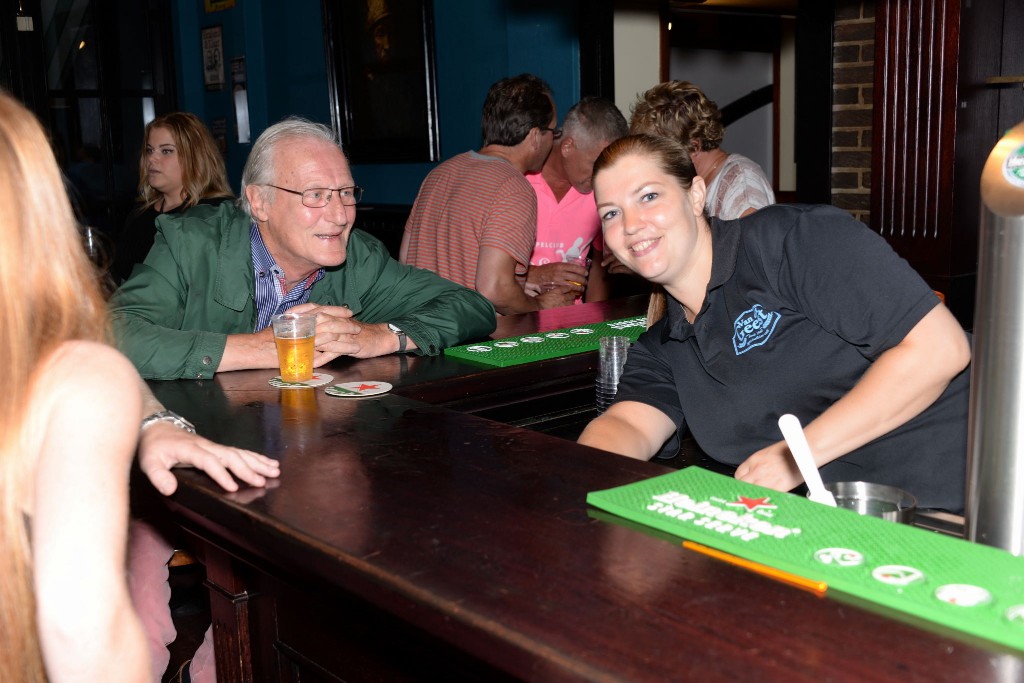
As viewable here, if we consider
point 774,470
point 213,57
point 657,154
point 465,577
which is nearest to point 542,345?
point 657,154

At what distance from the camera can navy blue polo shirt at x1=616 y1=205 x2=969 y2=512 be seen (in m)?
1.74

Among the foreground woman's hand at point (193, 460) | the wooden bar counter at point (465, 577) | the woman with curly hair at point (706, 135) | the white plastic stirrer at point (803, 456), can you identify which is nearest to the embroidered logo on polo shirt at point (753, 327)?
the wooden bar counter at point (465, 577)

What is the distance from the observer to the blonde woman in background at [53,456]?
0.99 meters

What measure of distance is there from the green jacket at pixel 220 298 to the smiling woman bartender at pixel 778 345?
68 cm

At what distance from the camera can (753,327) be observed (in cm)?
190

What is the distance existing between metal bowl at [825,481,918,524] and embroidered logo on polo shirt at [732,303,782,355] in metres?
0.56

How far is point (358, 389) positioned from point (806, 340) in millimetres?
912

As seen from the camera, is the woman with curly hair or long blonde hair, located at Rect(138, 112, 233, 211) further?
long blonde hair, located at Rect(138, 112, 233, 211)

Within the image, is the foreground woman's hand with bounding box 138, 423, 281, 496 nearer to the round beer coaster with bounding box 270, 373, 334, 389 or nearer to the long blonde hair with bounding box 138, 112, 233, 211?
the round beer coaster with bounding box 270, 373, 334, 389

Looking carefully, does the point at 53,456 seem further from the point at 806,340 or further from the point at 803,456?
the point at 806,340

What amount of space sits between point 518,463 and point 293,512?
353mm

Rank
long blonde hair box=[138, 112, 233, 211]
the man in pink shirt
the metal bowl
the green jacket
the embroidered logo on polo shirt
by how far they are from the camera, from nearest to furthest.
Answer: the metal bowl
the embroidered logo on polo shirt
the green jacket
the man in pink shirt
long blonde hair box=[138, 112, 233, 211]

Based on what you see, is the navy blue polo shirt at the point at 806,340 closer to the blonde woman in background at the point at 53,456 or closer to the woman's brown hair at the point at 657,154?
the woman's brown hair at the point at 657,154

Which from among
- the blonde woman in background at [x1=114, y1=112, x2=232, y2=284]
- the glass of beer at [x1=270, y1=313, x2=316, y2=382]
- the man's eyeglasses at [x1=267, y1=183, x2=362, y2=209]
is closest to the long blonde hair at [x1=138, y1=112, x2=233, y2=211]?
the blonde woman in background at [x1=114, y1=112, x2=232, y2=284]
